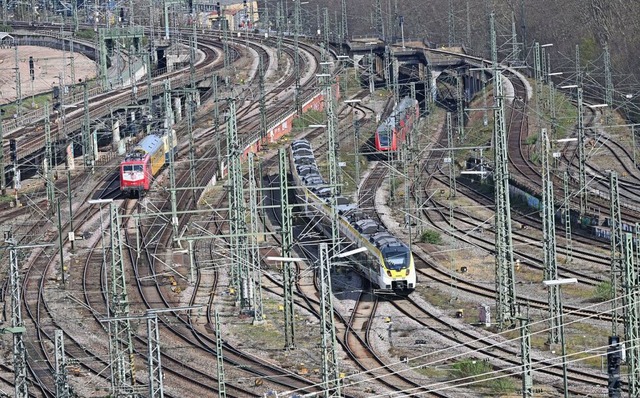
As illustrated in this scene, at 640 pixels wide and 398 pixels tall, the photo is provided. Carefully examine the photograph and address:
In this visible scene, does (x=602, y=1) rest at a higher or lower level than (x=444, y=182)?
higher

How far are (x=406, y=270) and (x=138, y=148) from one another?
78.0 feet

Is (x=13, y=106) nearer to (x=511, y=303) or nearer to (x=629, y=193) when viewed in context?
(x=629, y=193)

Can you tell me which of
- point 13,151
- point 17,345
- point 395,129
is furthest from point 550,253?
point 13,151

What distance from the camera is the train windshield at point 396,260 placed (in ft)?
162

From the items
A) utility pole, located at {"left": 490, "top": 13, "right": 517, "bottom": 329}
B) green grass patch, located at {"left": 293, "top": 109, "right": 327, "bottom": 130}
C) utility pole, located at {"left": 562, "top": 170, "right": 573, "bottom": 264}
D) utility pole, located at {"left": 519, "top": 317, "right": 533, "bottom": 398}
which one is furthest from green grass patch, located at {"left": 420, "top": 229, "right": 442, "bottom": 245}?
green grass patch, located at {"left": 293, "top": 109, "right": 327, "bottom": 130}

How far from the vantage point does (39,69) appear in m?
131

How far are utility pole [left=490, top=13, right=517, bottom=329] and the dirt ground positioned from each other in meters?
73.2

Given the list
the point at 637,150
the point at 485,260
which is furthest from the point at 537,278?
the point at 637,150

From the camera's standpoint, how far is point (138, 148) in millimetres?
70000

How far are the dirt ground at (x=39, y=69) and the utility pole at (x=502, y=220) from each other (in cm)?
7316

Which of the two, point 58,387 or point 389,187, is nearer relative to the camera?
point 58,387

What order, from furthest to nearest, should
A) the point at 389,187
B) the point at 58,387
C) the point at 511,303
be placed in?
the point at 389,187 < the point at 511,303 < the point at 58,387

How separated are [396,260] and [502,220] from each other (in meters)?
4.99

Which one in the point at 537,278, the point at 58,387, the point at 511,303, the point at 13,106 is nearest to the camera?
the point at 58,387
